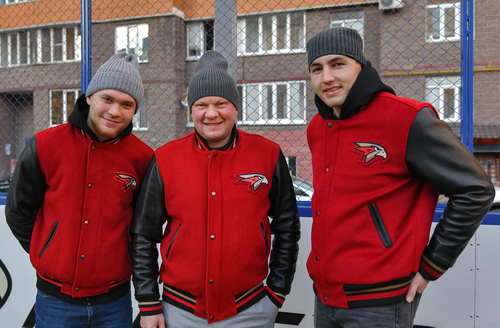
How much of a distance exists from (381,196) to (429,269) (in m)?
0.36

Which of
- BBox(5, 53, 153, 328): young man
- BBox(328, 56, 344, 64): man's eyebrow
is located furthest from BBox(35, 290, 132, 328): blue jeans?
BBox(328, 56, 344, 64): man's eyebrow

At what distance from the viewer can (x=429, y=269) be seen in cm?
155

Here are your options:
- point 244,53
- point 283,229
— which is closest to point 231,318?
point 283,229

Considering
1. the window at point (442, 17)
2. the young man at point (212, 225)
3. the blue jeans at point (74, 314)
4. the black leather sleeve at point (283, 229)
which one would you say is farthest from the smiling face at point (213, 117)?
the window at point (442, 17)

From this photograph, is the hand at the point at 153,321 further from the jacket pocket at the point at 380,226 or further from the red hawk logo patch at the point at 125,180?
the jacket pocket at the point at 380,226

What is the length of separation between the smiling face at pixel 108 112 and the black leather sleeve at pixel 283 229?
865 mm

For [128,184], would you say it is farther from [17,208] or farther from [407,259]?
[407,259]

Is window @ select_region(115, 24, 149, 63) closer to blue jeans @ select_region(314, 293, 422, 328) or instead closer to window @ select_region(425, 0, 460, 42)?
window @ select_region(425, 0, 460, 42)

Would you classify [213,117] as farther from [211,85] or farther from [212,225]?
[212,225]

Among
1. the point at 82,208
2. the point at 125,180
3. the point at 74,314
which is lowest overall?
the point at 74,314

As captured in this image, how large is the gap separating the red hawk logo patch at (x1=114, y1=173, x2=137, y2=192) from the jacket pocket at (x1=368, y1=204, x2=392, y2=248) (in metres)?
1.25

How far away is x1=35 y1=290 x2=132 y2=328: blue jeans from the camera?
192cm

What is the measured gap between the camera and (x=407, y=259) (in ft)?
5.05

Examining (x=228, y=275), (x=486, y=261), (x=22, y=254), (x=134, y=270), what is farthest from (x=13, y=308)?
(x=486, y=261)
